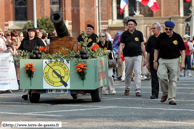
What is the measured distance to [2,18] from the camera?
4738 centimetres

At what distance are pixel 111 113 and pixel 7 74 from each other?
271 inches

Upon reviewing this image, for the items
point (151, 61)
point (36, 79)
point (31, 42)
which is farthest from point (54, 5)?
point (36, 79)

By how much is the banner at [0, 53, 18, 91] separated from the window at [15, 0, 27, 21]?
113 ft

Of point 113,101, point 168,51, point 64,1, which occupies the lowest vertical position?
point 113,101

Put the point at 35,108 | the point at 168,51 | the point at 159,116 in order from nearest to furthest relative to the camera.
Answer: the point at 159,116
the point at 35,108
the point at 168,51

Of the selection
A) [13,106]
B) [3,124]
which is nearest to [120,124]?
[3,124]

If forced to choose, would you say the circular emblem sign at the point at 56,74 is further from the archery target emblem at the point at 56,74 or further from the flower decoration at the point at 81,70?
the flower decoration at the point at 81,70

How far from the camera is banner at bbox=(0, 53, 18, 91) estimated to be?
1532 centimetres

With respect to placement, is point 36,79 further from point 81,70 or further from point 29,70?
point 81,70

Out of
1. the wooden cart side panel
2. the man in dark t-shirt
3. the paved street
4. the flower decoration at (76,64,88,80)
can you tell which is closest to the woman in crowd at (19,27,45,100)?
the paved street

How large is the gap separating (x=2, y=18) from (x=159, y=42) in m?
37.7

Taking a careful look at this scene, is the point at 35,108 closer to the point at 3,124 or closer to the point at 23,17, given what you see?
the point at 3,124

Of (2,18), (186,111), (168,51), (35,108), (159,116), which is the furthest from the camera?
(2,18)

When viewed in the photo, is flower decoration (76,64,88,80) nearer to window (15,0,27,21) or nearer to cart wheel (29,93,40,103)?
cart wheel (29,93,40,103)
